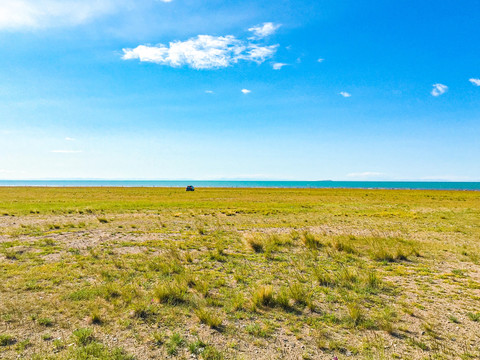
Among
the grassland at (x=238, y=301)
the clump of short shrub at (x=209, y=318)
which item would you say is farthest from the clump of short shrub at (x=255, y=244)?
the clump of short shrub at (x=209, y=318)

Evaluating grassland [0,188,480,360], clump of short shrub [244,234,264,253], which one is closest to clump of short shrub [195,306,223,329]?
grassland [0,188,480,360]

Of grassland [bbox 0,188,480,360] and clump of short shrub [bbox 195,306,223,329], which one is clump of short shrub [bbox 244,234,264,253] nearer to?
grassland [bbox 0,188,480,360]

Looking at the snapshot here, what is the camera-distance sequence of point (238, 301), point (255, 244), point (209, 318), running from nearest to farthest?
point (209, 318) → point (238, 301) → point (255, 244)

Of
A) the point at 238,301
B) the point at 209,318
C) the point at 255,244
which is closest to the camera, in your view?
the point at 209,318

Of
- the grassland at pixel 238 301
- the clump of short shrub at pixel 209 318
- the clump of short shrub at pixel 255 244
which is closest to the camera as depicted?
the grassland at pixel 238 301

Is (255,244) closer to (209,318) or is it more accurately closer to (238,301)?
(238,301)

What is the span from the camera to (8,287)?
8.15 meters

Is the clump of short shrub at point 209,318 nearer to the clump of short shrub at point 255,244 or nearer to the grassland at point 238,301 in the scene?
the grassland at point 238,301

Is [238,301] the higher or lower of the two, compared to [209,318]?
lower

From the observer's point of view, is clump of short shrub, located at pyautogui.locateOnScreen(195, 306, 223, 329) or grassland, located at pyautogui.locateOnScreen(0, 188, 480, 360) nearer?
grassland, located at pyautogui.locateOnScreen(0, 188, 480, 360)

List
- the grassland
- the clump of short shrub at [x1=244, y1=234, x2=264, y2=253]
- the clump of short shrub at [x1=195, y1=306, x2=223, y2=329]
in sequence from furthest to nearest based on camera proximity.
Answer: the clump of short shrub at [x1=244, y1=234, x2=264, y2=253] < the clump of short shrub at [x1=195, y1=306, x2=223, y2=329] < the grassland

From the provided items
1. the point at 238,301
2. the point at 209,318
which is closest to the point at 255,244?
the point at 238,301

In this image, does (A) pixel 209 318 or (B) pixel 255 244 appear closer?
(A) pixel 209 318

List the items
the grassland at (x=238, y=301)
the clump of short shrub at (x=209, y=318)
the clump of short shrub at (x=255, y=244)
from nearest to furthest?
the grassland at (x=238, y=301) → the clump of short shrub at (x=209, y=318) → the clump of short shrub at (x=255, y=244)
